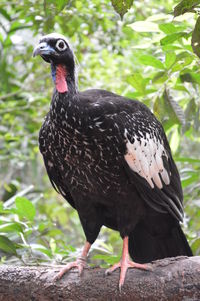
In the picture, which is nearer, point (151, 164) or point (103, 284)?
point (103, 284)

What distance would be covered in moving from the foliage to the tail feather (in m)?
0.10

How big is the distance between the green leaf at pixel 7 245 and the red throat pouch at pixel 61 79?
3.11 feet

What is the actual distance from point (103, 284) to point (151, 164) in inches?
30.7

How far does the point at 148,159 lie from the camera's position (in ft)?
9.74

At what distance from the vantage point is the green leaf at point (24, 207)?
320 cm

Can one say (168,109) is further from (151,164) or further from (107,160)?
(107,160)

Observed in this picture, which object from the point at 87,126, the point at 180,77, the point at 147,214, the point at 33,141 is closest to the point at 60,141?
the point at 87,126

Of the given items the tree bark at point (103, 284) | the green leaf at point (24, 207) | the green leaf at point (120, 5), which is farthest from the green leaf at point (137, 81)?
the green leaf at point (120, 5)

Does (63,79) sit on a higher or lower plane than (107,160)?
higher

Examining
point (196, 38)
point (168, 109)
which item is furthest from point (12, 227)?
point (196, 38)

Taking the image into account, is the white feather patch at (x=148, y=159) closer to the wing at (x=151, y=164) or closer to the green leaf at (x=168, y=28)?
the wing at (x=151, y=164)

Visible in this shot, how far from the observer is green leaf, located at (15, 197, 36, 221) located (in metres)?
3.20

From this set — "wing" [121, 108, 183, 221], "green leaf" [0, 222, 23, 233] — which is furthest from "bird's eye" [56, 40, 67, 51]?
"green leaf" [0, 222, 23, 233]

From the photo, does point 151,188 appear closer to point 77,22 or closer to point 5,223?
point 5,223
